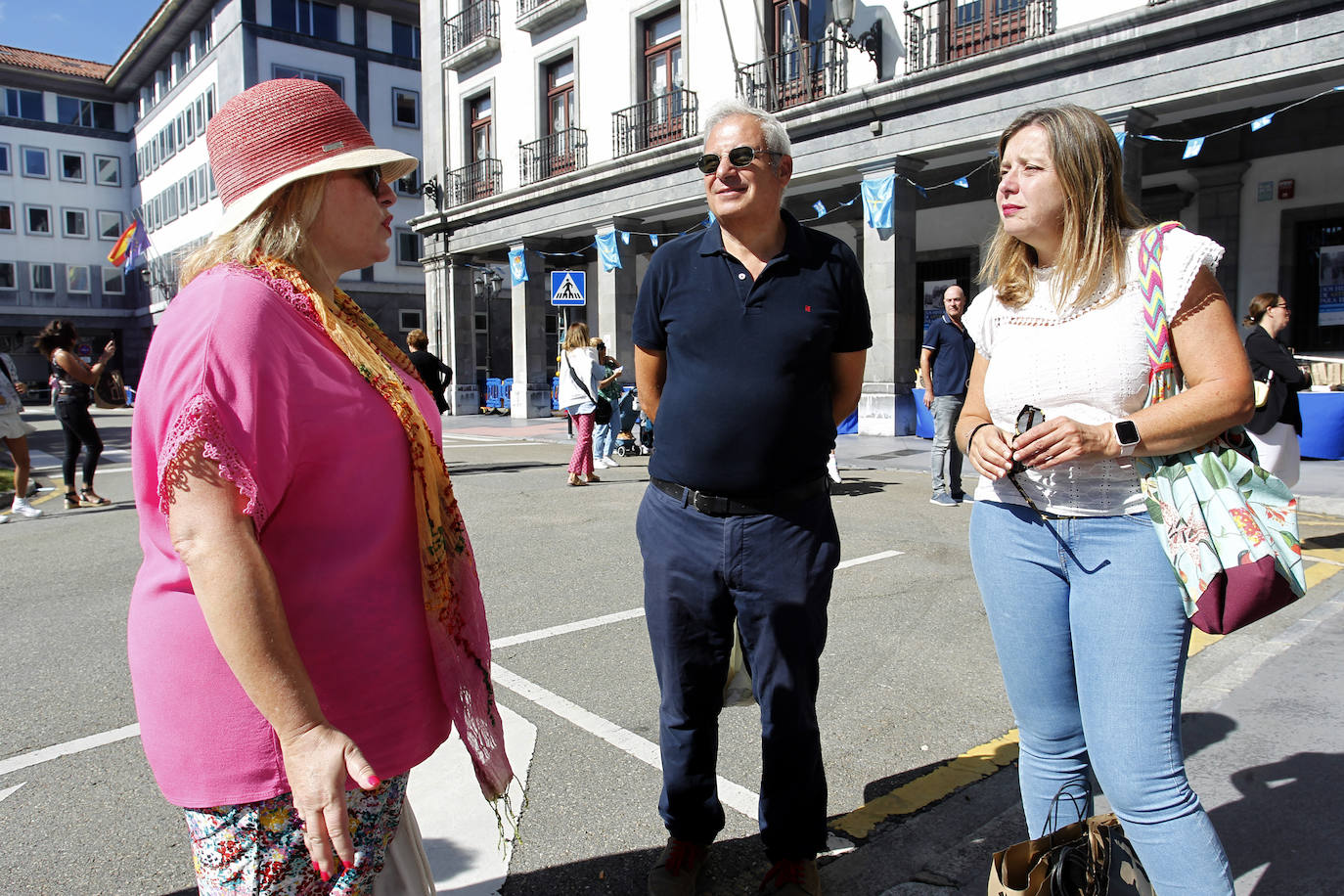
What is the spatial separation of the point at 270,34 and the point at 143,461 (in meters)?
39.7

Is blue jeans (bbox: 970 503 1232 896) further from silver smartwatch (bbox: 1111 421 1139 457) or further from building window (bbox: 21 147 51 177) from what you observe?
building window (bbox: 21 147 51 177)

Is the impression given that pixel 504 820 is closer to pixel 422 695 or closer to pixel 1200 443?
pixel 422 695

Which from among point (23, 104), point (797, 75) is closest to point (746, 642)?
point (797, 75)

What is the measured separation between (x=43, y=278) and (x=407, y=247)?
24.1m

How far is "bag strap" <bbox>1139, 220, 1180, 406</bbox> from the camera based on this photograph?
1880 millimetres

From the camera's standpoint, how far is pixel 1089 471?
1.96 meters

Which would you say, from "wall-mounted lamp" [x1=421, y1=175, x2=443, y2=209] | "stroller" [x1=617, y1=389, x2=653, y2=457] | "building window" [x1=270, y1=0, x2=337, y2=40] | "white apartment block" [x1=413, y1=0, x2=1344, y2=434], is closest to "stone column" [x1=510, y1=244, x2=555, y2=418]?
"white apartment block" [x1=413, y1=0, x2=1344, y2=434]

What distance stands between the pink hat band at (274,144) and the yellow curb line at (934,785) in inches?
91.0

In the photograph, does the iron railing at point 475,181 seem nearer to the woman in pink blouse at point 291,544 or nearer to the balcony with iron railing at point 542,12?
the balcony with iron railing at point 542,12

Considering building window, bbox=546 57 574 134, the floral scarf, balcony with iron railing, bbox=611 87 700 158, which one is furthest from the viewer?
building window, bbox=546 57 574 134

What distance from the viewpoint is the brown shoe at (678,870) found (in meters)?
2.41

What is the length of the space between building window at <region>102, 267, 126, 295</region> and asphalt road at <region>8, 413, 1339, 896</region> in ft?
162

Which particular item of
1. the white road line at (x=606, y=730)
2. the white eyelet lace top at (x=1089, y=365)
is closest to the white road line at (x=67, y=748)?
the white road line at (x=606, y=730)

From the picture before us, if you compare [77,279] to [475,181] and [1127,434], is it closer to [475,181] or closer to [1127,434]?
[475,181]
